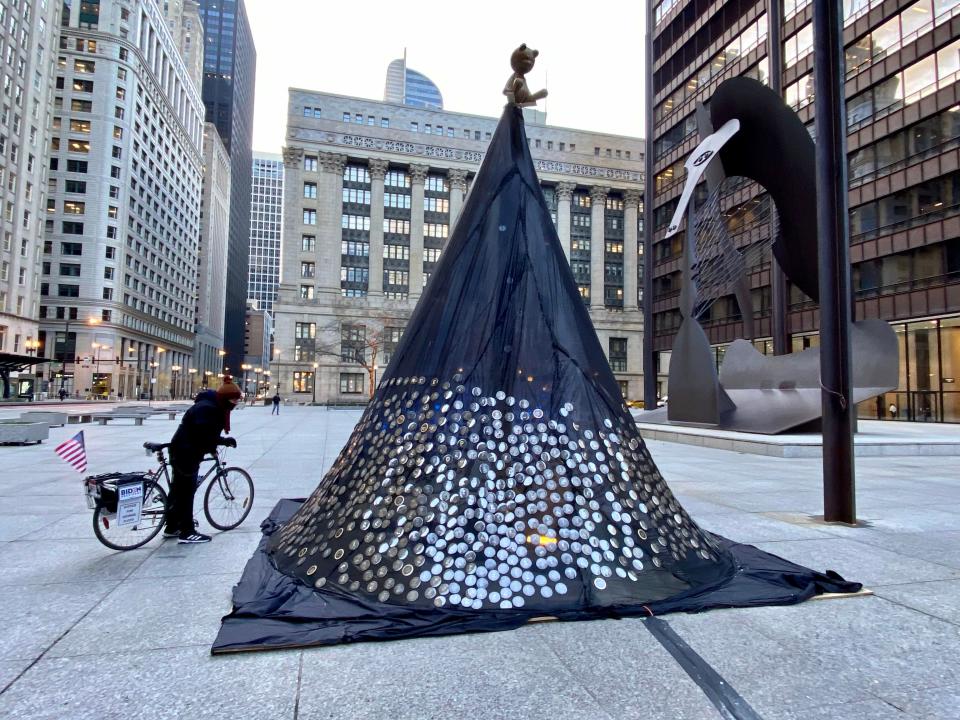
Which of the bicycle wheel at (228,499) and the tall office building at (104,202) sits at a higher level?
the tall office building at (104,202)

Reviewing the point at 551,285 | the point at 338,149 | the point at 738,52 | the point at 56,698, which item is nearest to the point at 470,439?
the point at 551,285

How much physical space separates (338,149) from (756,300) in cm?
6079

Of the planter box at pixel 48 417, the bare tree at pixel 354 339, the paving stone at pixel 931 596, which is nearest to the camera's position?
the paving stone at pixel 931 596

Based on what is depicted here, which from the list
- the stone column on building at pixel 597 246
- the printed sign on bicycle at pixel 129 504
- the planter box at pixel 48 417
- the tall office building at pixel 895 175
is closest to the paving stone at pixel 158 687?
the printed sign on bicycle at pixel 129 504

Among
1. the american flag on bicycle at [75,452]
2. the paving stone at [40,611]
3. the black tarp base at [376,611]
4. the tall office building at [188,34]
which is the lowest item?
the paving stone at [40,611]

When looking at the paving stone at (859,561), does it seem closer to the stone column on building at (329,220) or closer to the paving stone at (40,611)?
the paving stone at (40,611)

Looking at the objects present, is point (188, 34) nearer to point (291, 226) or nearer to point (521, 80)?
point (291, 226)

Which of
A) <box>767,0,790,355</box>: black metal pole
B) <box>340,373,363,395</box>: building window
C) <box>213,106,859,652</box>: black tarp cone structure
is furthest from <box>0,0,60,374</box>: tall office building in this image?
<box>213,106,859,652</box>: black tarp cone structure

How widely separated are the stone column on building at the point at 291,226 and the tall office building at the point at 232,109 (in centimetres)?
10369

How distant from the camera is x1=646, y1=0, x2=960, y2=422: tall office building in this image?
29.5m

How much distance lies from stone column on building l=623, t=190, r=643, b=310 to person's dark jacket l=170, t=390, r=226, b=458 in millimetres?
88400

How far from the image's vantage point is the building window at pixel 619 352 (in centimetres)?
8862

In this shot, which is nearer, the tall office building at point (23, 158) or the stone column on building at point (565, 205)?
the tall office building at point (23, 158)

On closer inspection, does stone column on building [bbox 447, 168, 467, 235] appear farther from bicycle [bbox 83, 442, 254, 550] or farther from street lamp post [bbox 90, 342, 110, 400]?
bicycle [bbox 83, 442, 254, 550]
